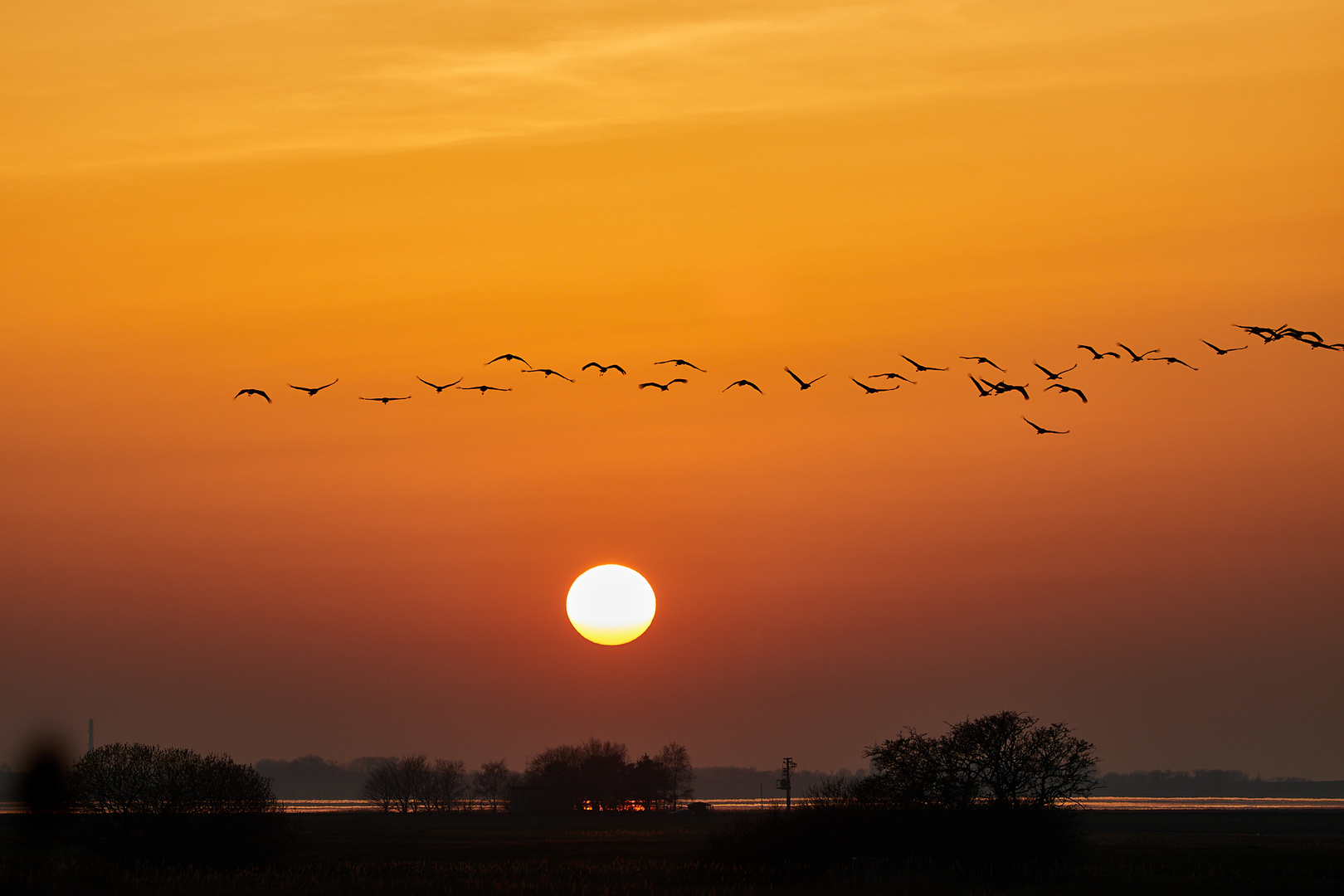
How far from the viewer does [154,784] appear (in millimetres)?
52250

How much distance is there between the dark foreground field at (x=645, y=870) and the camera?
4469 cm

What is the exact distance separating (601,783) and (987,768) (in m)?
129

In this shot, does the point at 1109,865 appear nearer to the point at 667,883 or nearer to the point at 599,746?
the point at 667,883

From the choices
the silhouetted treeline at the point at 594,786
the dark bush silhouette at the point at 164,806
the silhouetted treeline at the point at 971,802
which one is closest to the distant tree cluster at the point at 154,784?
the dark bush silhouette at the point at 164,806

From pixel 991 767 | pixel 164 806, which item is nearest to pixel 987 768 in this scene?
pixel 991 767

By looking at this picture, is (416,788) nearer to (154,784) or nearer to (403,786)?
(403,786)

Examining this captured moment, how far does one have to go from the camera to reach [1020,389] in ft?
87.7

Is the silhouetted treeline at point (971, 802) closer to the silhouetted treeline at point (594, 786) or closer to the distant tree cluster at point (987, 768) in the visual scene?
the distant tree cluster at point (987, 768)

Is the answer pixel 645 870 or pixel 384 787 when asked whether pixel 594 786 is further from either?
pixel 645 870

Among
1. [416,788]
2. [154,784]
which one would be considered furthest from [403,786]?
[154,784]

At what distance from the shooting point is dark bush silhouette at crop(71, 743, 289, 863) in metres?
51.5

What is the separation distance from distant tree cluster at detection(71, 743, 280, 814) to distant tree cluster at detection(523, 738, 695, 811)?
4631 inches

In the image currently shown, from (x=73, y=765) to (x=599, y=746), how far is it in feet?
428

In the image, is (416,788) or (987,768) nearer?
(987,768)
